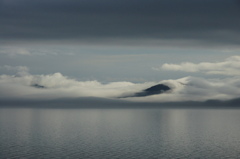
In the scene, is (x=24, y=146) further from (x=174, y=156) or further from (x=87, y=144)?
(x=174, y=156)

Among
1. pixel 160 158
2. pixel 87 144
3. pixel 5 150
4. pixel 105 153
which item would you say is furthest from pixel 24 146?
pixel 160 158

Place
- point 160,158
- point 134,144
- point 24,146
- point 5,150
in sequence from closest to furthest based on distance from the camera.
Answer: point 160,158, point 5,150, point 24,146, point 134,144

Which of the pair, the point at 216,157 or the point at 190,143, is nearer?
the point at 216,157

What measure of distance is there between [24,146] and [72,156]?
2712 centimetres

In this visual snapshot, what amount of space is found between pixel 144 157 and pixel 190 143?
128 feet

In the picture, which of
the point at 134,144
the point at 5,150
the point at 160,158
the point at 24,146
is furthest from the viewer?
the point at 134,144

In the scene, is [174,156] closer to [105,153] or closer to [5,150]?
[105,153]

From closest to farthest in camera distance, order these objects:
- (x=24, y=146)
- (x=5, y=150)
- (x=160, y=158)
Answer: (x=160, y=158), (x=5, y=150), (x=24, y=146)

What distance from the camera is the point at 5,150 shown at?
391 ft

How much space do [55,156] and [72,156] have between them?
17.2ft

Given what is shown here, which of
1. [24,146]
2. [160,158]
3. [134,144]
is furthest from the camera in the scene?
[134,144]

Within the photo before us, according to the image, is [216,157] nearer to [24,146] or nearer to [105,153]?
[105,153]

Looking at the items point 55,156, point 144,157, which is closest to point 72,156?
point 55,156

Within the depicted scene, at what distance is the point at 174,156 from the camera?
113 metres
